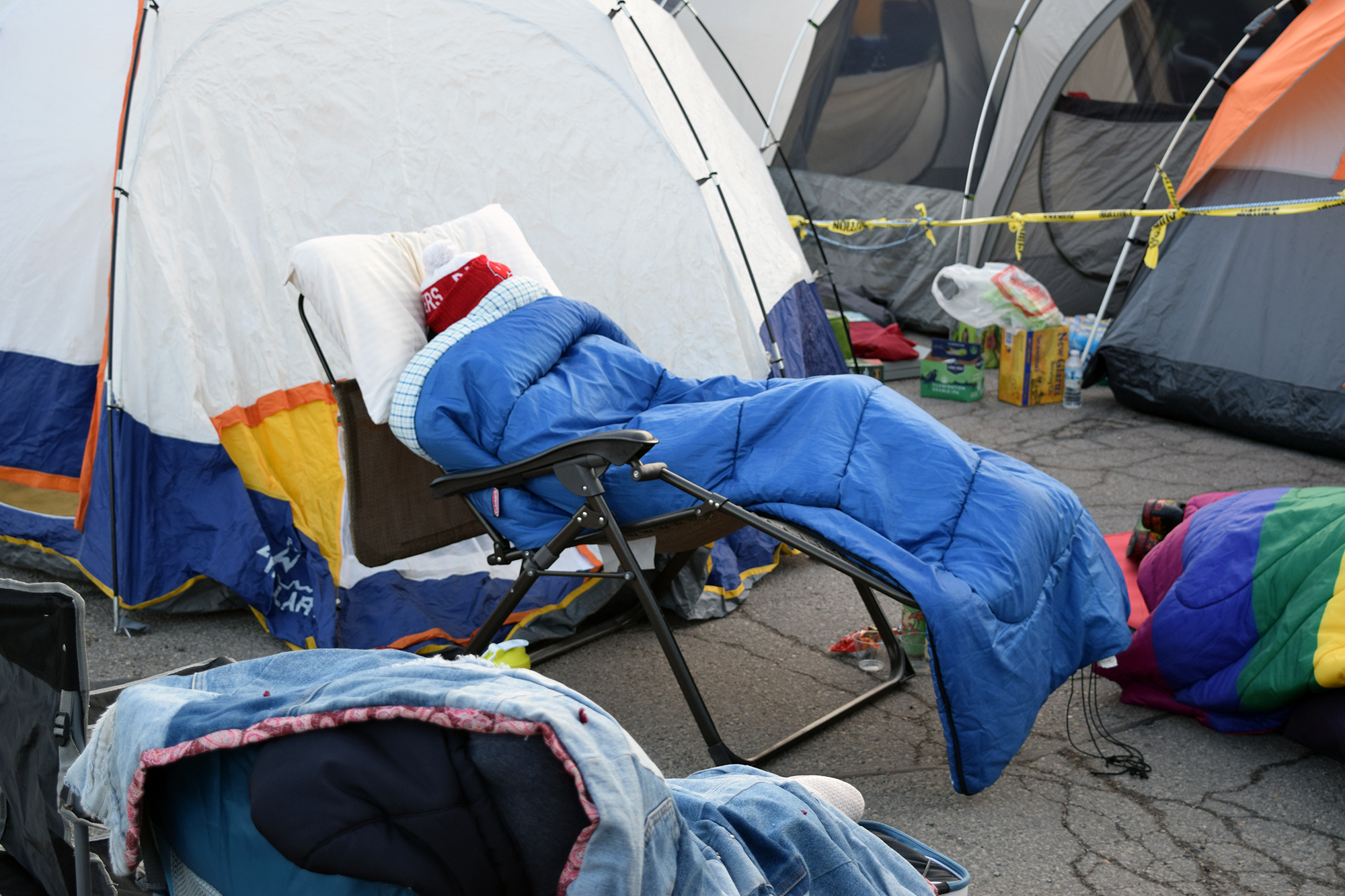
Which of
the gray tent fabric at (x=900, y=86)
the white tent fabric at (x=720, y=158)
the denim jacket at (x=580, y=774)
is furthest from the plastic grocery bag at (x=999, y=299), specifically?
the denim jacket at (x=580, y=774)

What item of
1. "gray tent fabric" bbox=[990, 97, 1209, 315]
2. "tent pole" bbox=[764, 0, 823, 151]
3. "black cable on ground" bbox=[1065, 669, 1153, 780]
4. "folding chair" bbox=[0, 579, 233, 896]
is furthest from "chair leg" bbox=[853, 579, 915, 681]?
"tent pole" bbox=[764, 0, 823, 151]

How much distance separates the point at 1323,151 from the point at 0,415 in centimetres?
500

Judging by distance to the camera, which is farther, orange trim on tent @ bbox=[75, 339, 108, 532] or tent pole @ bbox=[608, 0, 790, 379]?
tent pole @ bbox=[608, 0, 790, 379]

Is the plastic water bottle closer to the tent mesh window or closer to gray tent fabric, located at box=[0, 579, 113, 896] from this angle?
the tent mesh window

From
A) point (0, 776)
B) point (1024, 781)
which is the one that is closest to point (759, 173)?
point (1024, 781)

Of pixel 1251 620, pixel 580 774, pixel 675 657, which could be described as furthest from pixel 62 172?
pixel 1251 620

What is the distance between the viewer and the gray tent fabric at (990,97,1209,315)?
19.5 ft

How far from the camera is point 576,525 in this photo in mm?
2291

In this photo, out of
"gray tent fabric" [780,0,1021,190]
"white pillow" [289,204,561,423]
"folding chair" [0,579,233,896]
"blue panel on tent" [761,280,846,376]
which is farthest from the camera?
"gray tent fabric" [780,0,1021,190]

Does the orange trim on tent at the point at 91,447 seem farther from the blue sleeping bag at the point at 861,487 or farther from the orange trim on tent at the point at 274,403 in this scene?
the blue sleeping bag at the point at 861,487

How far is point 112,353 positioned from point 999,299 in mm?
4107

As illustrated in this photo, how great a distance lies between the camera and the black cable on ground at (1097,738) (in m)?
2.30

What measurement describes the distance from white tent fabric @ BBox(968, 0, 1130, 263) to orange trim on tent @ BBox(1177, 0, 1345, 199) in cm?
125

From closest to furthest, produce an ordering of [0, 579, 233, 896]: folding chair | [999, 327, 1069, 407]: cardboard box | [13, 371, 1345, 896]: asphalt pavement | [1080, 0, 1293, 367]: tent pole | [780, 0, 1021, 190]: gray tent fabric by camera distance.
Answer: [0, 579, 233, 896]: folding chair → [13, 371, 1345, 896]: asphalt pavement → [1080, 0, 1293, 367]: tent pole → [999, 327, 1069, 407]: cardboard box → [780, 0, 1021, 190]: gray tent fabric
